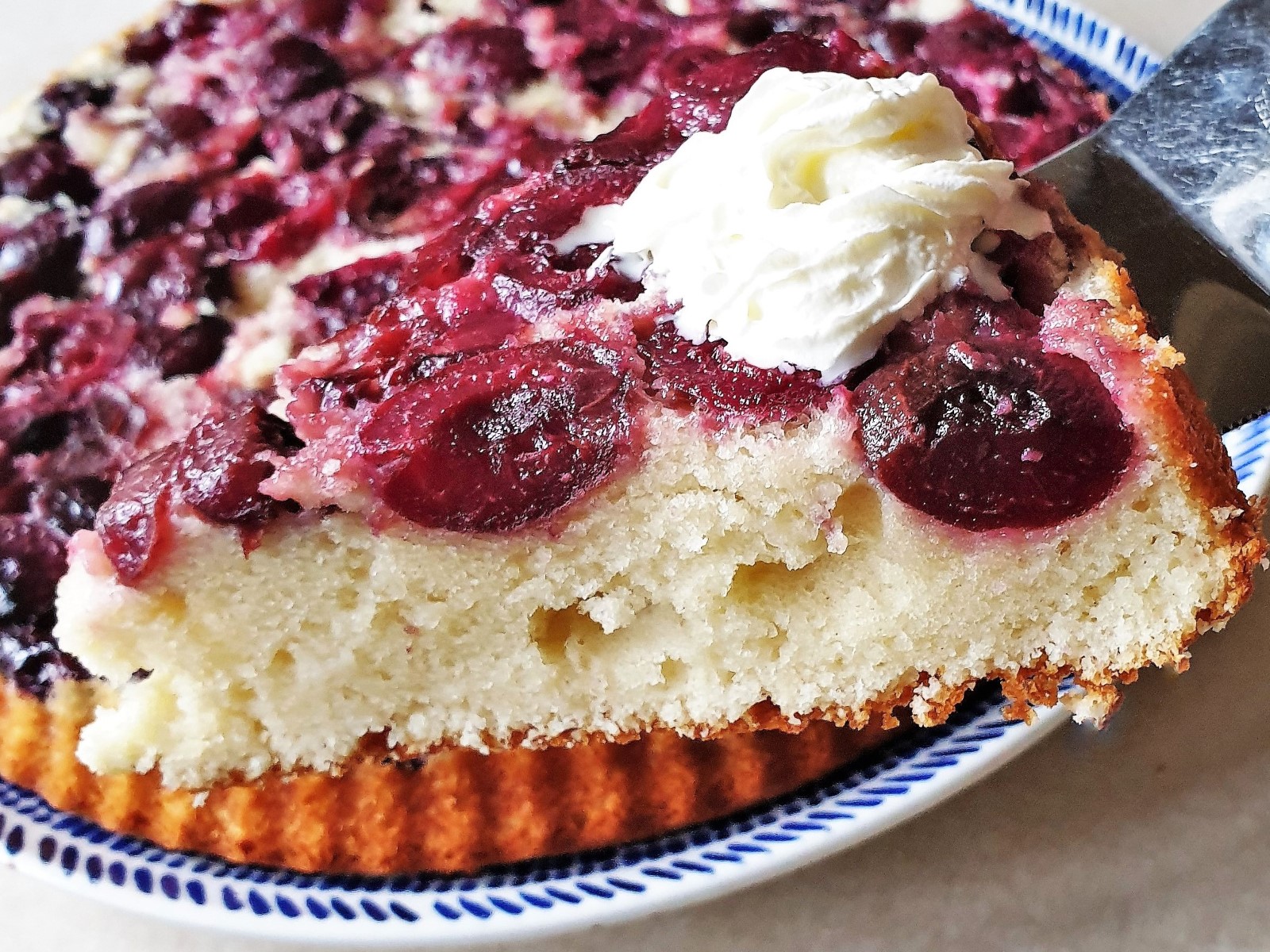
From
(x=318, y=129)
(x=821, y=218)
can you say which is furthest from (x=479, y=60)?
(x=821, y=218)

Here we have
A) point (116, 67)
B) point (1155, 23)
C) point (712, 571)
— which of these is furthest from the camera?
point (1155, 23)

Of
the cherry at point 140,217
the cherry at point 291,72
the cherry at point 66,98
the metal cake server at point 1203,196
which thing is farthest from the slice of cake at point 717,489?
the cherry at point 66,98

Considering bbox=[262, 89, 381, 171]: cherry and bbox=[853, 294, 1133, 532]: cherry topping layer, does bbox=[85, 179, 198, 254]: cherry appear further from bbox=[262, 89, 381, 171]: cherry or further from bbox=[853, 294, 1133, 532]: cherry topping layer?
bbox=[853, 294, 1133, 532]: cherry topping layer

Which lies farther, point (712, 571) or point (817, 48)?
point (817, 48)

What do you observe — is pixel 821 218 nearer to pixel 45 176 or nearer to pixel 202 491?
pixel 202 491

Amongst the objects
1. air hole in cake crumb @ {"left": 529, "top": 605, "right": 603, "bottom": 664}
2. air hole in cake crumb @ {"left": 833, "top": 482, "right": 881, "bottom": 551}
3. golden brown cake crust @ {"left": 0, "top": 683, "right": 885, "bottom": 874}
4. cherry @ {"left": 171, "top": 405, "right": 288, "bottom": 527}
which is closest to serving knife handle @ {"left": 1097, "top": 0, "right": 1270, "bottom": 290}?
air hole in cake crumb @ {"left": 833, "top": 482, "right": 881, "bottom": 551}

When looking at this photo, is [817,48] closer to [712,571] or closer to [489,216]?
[489,216]

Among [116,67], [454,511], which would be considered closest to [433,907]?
[454,511]
